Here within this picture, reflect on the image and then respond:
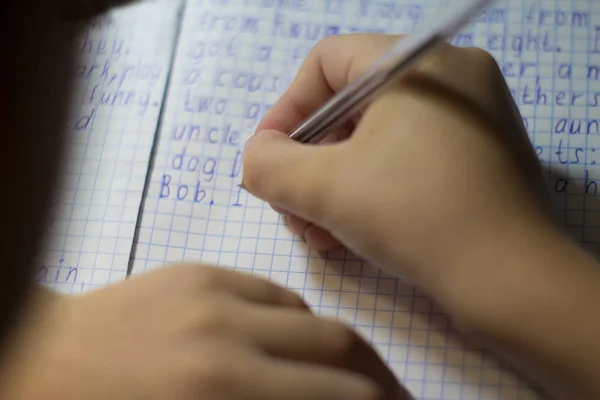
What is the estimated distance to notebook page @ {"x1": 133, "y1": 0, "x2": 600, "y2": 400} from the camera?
459 millimetres

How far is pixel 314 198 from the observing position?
0.41m

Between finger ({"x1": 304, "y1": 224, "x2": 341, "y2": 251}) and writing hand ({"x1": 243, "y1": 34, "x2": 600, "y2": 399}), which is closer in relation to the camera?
writing hand ({"x1": 243, "y1": 34, "x2": 600, "y2": 399})

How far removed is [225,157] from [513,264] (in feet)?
0.88

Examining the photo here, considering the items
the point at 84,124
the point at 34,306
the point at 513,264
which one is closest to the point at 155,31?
the point at 84,124

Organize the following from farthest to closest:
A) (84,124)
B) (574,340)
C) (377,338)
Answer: (84,124), (377,338), (574,340)

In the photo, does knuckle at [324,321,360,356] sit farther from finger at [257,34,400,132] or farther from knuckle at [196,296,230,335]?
finger at [257,34,400,132]

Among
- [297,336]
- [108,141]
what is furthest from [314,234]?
Answer: [108,141]

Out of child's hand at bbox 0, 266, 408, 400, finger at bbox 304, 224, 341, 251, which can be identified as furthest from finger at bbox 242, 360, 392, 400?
finger at bbox 304, 224, 341, 251

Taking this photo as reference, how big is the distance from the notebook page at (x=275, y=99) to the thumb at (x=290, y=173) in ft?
0.26

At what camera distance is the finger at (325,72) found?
45 centimetres

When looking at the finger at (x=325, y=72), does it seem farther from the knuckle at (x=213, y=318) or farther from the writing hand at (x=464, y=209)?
the knuckle at (x=213, y=318)

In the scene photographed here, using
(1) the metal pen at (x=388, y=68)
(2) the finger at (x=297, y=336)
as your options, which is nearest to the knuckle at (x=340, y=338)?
(2) the finger at (x=297, y=336)

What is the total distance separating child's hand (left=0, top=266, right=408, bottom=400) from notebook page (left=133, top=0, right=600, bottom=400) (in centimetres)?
6

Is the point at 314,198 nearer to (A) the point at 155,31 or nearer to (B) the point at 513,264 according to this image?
(B) the point at 513,264
